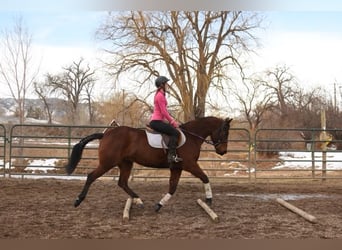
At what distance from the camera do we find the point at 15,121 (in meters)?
13.6

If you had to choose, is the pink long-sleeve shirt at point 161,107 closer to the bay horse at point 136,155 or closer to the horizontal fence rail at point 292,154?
the bay horse at point 136,155

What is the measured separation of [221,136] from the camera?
182 inches

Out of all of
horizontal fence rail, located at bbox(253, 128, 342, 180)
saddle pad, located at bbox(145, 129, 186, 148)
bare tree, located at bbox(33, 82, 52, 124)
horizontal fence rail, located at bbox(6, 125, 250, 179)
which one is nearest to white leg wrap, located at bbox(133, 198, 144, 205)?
saddle pad, located at bbox(145, 129, 186, 148)

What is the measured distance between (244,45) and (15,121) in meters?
8.12

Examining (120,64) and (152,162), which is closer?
(152,162)

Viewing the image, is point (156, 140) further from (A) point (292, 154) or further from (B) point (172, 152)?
(A) point (292, 154)

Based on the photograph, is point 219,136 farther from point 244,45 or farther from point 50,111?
point 50,111

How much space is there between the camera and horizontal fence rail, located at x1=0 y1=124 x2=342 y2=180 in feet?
23.7

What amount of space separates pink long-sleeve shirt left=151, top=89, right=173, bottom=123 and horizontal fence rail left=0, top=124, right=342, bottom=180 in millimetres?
2711

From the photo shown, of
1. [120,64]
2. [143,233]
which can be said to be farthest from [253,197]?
[120,64]

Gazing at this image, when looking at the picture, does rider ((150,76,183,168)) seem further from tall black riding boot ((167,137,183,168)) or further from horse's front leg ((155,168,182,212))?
horse's front leg ((155,168,182,212))

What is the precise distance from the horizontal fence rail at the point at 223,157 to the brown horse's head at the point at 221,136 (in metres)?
2.18

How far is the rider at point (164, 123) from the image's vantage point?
4.23 metres

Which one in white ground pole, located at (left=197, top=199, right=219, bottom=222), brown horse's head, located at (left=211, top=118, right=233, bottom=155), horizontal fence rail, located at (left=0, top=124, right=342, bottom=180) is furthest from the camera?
horizontal fence rail, located at (left=0, top=124, right=342, bottom=180)
